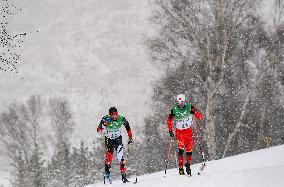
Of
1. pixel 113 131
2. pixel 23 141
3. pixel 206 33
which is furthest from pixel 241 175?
pixel 23 141

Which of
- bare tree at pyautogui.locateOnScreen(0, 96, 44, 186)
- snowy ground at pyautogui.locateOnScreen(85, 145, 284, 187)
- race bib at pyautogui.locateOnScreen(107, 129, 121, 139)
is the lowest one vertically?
snowy ground at pyautogui.locateOnScreen(85, 145, 284, 187)

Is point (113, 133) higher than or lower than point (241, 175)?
higher

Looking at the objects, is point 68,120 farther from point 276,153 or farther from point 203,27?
point 276,153

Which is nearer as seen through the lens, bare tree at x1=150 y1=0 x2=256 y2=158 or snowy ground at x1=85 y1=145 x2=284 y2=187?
snowy ground at x1=85 y1=145 x2=284 y2=187

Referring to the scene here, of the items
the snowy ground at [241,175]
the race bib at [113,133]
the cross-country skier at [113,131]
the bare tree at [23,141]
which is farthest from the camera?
the bare tree at [23,141]

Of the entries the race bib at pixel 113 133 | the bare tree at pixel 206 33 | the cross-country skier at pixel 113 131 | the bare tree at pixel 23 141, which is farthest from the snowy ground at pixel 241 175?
the bare tree at pixel 23 141

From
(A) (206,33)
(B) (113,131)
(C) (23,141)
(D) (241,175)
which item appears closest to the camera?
(D) (241,175)

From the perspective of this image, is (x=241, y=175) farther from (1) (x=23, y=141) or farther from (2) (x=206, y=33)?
(1) (x=23, y=141)

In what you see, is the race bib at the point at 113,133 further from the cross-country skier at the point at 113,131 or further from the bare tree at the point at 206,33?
the bare tree at the point at 206,33

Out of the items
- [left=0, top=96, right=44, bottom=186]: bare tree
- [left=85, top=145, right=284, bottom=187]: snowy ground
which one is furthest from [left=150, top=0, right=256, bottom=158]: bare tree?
[left=0, top=96, right=44, bottom=186]: bare tree

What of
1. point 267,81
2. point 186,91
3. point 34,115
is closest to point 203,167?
point 186,91

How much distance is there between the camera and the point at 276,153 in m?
13.5

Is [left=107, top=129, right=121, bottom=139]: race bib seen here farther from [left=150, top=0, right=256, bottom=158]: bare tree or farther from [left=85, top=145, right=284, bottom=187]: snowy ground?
[left=150, top=0, right=256, bottom=158]: bare tree

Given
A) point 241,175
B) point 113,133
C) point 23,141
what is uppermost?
point 23,141
